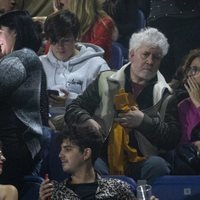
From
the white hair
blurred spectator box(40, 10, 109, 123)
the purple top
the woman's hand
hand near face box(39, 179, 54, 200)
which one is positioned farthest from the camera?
blurred spectator box(40, 10, 109, 123)

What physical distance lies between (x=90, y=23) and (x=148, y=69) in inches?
34.6

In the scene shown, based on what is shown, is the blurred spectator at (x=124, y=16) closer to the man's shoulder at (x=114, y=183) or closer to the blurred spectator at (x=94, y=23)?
the blurred spectator at (x=94, y=23)

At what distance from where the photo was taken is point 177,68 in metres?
5.81

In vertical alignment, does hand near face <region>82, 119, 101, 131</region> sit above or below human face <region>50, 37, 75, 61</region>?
below

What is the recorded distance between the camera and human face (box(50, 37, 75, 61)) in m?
5.70

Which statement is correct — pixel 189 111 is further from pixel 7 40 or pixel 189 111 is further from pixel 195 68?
pixel 7 40

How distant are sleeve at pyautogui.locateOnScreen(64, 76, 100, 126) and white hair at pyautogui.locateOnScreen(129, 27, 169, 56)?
0.34 meters

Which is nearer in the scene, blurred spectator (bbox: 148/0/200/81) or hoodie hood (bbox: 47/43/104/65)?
hoodie hood (bbox: 47/43/104/65)

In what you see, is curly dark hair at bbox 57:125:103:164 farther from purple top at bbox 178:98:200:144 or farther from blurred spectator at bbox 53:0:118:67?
blurred spectator at bbox 53:0:118:67

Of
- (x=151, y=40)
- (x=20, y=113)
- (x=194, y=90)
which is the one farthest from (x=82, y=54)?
(x=20, y=113)

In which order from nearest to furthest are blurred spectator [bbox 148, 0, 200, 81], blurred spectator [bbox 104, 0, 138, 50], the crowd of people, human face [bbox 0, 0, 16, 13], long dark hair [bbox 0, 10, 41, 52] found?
the crowd of people, long dark hair [bbox 0, 10, 41, 52], blurred spectator [bbox 148, 0, 200, 81], human face [bbox 0, 0, 16, 13], blurred spectator [bbox 104, 0, 138, 50]

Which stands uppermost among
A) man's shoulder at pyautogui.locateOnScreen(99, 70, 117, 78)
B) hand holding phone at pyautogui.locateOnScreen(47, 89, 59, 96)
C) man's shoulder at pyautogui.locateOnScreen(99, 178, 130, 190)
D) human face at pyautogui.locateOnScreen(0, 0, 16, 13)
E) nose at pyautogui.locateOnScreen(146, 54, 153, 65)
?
human face at pyautogui.locateOnScreen(0, 0, 16, 13)

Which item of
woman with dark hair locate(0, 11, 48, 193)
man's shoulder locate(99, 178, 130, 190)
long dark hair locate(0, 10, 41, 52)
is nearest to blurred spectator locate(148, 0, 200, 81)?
long dark hair locate(0, 10, 41, 52)

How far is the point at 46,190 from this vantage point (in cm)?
469
